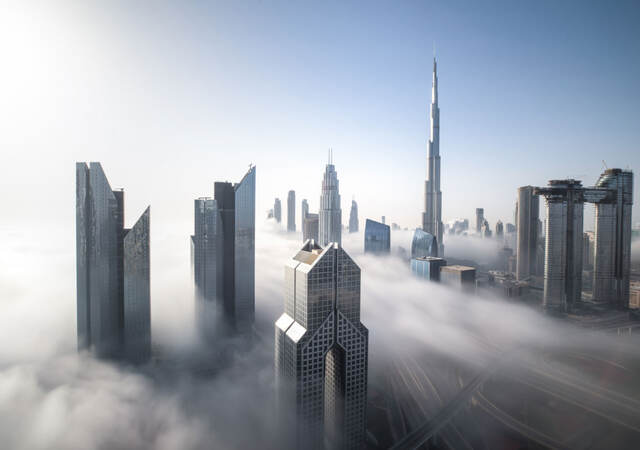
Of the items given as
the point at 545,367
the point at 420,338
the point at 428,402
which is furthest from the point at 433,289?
the point at 428,402

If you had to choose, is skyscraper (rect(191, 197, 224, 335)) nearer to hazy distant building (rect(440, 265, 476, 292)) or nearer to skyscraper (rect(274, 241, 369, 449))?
skyscraper (rect(274, 241, 369, 449))

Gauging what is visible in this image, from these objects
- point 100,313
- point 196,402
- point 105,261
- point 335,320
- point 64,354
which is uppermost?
point 105,261

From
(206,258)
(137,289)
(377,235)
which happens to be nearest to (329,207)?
(377,235)

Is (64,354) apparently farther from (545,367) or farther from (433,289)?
(433,289)

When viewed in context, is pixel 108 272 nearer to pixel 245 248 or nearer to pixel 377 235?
pixel 245 248

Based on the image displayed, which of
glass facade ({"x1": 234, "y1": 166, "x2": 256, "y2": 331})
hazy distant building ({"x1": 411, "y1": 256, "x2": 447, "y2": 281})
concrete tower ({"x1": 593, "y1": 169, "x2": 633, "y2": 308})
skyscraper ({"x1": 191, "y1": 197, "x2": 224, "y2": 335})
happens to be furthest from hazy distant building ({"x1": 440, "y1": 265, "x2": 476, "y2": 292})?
skyscraper ({"x1": 191, "y1": 197, "x2": 224, "y2": 335})
